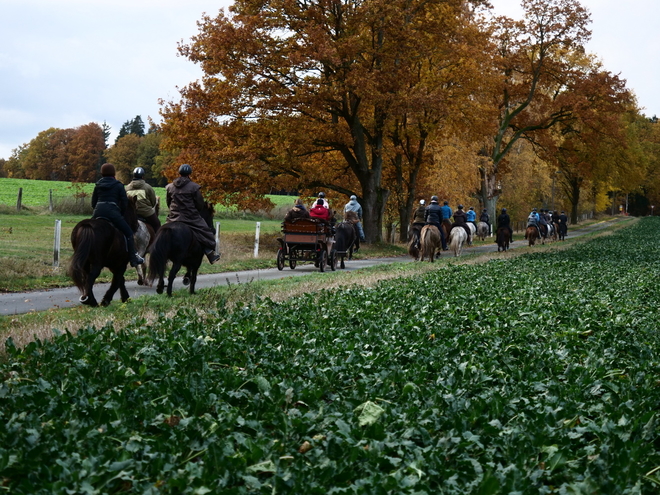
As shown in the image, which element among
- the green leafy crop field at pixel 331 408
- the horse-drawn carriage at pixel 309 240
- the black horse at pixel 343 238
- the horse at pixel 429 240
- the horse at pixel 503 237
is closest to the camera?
the green leafy crop field at pixel 331 408

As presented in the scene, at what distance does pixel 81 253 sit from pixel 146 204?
492 centimetres

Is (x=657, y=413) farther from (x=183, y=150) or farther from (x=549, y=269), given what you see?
(x=183, y=150)

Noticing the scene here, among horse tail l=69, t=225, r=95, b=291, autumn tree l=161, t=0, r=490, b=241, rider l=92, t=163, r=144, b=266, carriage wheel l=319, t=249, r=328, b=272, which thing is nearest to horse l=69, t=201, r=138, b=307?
horse tail l=69, t=225, r=95, b=291

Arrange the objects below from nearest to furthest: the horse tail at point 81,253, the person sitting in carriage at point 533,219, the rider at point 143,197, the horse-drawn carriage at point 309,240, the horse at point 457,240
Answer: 1. the horse tail at point 81,253
2. the rider at point 143,197
3. the horse-drawn carriage at point 309,240
4. the horse at point 457,240
5. the person sitting in carriage at point 533,219

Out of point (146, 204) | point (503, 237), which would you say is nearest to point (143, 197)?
point (146, 204)

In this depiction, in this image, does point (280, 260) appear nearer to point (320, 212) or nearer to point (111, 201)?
point (320, 212)

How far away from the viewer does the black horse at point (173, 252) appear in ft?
39.9

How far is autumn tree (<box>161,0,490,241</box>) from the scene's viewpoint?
27656 mm

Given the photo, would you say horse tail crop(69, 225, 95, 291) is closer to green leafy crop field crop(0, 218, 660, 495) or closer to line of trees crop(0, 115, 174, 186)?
green leafy crop field crop(0, 218, 660, 495)

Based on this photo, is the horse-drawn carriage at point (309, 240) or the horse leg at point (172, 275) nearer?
the horse leg at point (172, 275)

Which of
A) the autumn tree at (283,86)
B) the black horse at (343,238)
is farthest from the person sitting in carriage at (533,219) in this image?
the black horse at (343,238)

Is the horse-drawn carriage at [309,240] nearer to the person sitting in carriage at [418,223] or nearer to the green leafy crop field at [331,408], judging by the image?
the person sitting in carriage at [418,223]

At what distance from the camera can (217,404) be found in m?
5.10

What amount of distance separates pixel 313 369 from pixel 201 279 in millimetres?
11204
